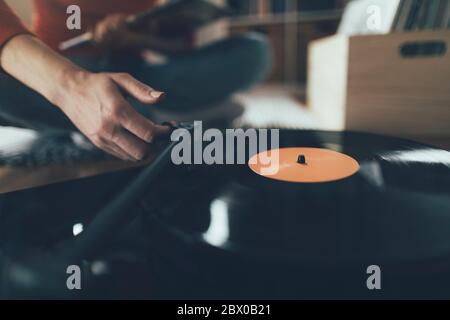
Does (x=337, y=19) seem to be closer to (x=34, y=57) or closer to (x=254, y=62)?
(x=254, y=62)

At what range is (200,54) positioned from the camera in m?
1.17

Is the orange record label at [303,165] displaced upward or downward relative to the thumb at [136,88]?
downward

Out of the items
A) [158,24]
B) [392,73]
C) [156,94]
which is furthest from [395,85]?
[158,24]

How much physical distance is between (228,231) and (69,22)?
439mm

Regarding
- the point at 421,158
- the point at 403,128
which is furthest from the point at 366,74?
the point at 421,158

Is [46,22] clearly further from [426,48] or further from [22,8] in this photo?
[426,48]

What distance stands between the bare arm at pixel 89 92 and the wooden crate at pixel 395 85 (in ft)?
1.73

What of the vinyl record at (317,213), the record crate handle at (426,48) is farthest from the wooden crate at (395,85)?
the vinyl record at (317,213)

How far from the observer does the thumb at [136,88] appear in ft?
1.38

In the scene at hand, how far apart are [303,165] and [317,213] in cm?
12

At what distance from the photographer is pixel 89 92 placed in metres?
0.48

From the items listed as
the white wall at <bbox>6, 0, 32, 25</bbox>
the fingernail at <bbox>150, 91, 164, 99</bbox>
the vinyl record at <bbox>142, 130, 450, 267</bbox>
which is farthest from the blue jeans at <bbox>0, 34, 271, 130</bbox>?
the vinyl record at <bbox>142, 130, 450, 267</bbox>

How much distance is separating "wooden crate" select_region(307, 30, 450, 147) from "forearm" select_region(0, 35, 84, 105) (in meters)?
0.59

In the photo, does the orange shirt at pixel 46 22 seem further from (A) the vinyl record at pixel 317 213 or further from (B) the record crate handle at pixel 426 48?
(B) the record crate handle at pixel 426 48
